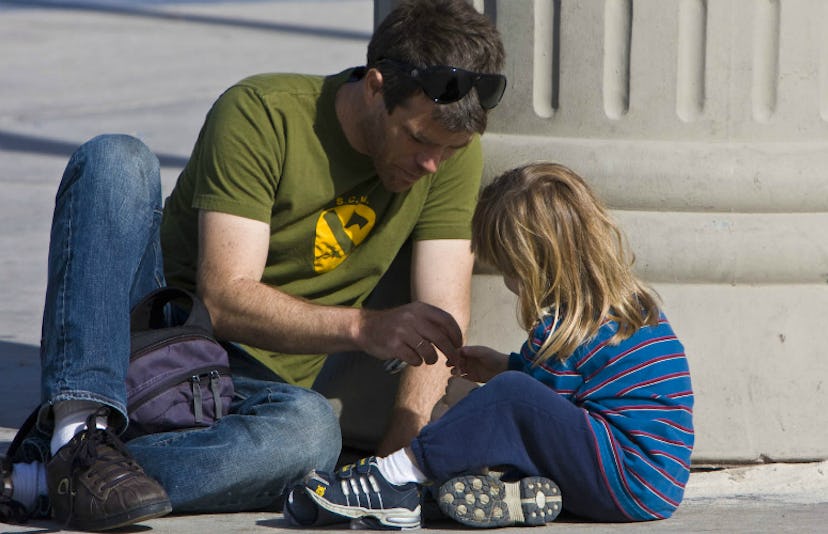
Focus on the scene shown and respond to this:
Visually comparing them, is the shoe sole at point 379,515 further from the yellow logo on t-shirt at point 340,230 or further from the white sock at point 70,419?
the yellow logo on t-shirt at point 340,230

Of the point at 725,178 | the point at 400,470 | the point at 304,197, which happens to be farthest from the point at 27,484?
the point at 725,178

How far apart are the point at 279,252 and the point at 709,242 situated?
102 centimetres

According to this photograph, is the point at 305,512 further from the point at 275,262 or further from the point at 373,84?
the point at 373,84

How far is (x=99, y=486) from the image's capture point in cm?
272

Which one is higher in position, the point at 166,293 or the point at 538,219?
the point at 538,219

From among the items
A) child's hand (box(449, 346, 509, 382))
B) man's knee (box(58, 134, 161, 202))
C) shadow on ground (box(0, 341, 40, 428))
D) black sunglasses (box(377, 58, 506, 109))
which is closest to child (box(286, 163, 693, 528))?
child's hand (box(449, 346, 509, 382))

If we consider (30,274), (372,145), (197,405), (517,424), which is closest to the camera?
(517,424)

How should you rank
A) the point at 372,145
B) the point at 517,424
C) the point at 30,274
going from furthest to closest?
the point at 30,274, the point at 372,145, the point at 517,424

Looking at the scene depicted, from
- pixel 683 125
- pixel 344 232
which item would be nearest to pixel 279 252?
pixel 344 232

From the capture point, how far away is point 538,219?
115 inches

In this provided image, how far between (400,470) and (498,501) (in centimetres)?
20

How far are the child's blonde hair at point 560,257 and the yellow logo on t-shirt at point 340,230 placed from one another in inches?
21.0

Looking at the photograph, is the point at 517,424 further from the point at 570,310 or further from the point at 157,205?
the point at 157,205

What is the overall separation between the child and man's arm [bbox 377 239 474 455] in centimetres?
52
